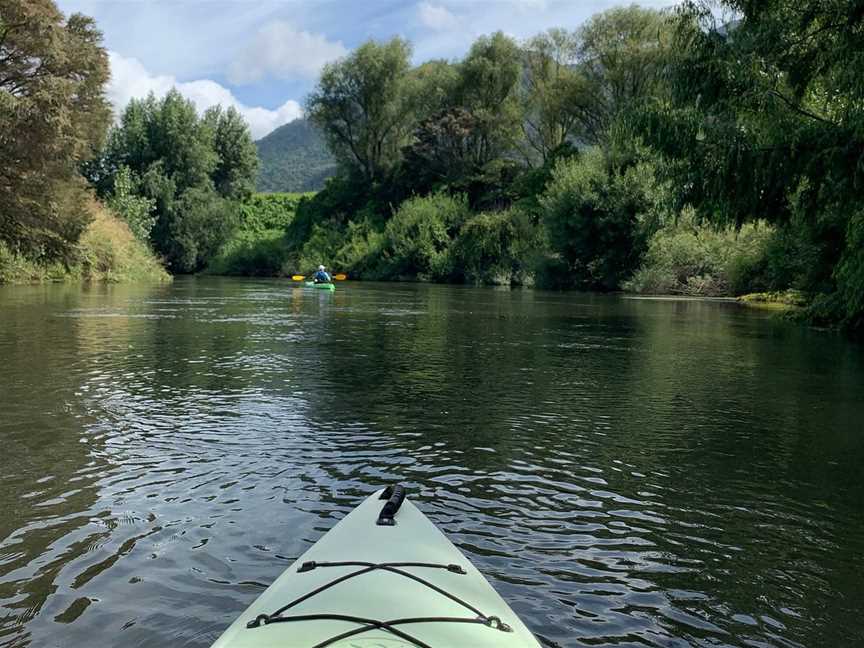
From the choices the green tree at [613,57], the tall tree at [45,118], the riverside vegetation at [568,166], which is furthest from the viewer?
the green tree at [613,57]

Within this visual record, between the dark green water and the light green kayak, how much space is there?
0.52 metres

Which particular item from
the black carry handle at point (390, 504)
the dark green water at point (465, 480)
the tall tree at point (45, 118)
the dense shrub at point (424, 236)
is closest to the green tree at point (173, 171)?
the dense shrub at point (424, 236)

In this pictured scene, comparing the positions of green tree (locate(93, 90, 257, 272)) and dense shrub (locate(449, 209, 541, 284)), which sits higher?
green tree (locate(93, 90, 257, 272))

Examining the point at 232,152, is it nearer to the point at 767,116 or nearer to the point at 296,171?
the point at 767,116

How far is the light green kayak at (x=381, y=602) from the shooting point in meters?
3.07

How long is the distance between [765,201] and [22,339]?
14.3 m

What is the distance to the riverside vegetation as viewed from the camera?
13.9 metres

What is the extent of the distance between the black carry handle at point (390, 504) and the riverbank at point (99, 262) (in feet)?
95.9

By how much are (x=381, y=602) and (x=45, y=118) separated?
86.2 feet

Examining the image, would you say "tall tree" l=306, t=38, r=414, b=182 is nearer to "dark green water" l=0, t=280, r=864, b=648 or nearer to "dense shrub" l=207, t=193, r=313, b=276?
"dense shrub" l=207, t=193, r=313, b=276

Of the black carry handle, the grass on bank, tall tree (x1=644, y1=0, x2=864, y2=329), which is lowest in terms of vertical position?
the black carry handle

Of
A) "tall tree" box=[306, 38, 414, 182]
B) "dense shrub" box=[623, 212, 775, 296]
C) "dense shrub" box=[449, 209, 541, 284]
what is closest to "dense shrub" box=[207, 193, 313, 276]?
"tall tree" box=[306, 38, 414, 182]

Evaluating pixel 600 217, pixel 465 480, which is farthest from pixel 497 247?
pixel 465 480

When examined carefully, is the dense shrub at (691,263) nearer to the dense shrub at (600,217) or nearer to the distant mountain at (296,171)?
the dense shrub at (600,217)
